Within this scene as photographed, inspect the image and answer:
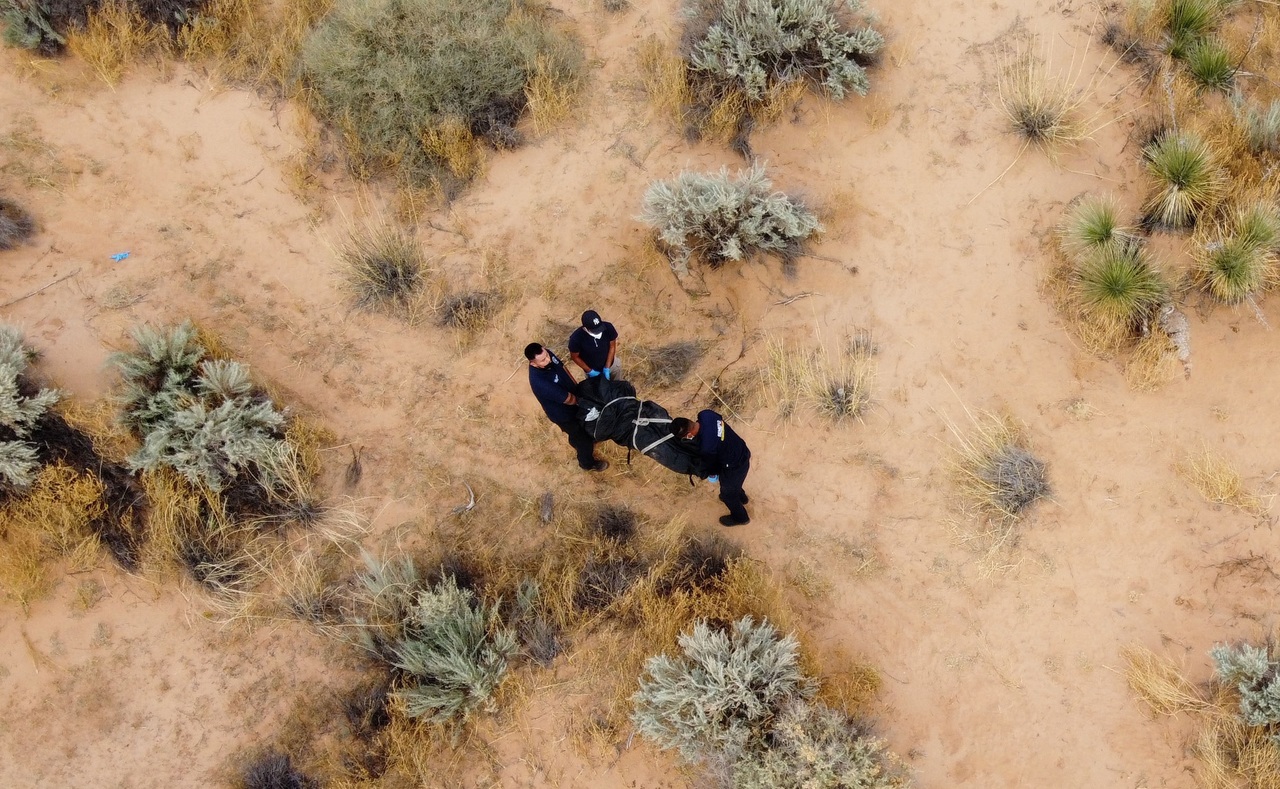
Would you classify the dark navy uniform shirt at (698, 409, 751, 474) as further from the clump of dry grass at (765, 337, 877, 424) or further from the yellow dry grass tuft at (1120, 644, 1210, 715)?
the yellow dry grass tuft at (1120, 644, 1210, 715)

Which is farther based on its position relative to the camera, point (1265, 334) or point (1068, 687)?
point (1265, 334)

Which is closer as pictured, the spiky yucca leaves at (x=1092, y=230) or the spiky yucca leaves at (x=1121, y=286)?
the spiky yucca leaves at (x=1121, y=286)

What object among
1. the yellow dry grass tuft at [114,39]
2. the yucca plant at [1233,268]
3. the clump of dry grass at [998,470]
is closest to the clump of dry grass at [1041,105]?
the yucca plant at [1233,268]

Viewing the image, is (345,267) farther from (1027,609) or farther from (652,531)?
(1027,609)

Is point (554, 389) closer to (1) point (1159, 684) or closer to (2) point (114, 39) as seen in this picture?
(1) point (1159, 684)

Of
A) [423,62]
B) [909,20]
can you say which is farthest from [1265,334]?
[423,62]

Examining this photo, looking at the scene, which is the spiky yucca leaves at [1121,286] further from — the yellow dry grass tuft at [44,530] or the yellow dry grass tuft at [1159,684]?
the yellow dry grass tuft at [44,530]

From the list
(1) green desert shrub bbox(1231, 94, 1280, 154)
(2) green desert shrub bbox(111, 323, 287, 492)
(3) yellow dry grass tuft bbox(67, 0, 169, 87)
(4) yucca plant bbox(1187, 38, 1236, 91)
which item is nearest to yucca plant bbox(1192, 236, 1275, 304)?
(1) green desert shrub bbox(1231, 94, 1280, 154)
